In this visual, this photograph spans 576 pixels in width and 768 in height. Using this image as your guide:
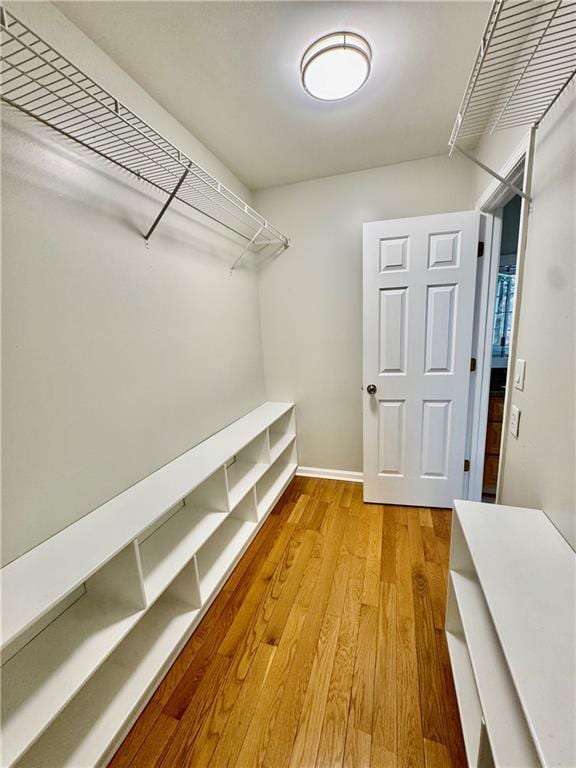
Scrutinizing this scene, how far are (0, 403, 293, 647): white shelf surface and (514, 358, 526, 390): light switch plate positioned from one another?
1.44 metres

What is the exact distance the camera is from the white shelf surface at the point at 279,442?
2.42m

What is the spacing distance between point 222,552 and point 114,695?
74cm

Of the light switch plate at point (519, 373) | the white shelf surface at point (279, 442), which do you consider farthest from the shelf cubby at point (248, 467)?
the light switch plate at point (519, 373)

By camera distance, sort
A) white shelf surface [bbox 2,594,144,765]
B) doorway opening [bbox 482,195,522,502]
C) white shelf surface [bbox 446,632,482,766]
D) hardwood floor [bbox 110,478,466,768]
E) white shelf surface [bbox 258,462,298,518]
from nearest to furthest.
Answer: white shelf surface [bbox 2,594,144,765]
white shelf surface [bbox 446,632,482,766]
hardwood floor [bbox 110,478,466,768]
white shelf surface [bbox 258,462,298,518]
doorway opening [bbox 482,195,522,502]

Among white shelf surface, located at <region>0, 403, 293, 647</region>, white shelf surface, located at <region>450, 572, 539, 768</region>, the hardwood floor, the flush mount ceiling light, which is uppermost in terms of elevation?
the flush mount ceiling light

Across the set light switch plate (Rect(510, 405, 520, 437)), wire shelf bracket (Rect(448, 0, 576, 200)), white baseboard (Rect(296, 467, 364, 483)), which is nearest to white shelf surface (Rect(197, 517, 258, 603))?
white baseboard (Rect(296, 467, 364, 483))

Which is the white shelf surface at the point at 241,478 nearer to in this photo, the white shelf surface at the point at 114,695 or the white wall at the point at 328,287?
the white shelf surface at the point at 114,695

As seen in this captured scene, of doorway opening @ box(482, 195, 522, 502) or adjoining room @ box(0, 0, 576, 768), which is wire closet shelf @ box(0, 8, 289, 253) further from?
doorway opening @ box(482, 195, 522, 502)

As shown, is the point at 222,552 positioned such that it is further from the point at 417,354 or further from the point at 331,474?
the point at 417,354

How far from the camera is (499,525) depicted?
107 cm

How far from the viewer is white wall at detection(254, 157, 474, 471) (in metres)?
2.23

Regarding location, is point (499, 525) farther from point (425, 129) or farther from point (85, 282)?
point (425, 129)

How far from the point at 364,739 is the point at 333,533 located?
1067 millimetres

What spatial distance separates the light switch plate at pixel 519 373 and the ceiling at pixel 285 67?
133cm
